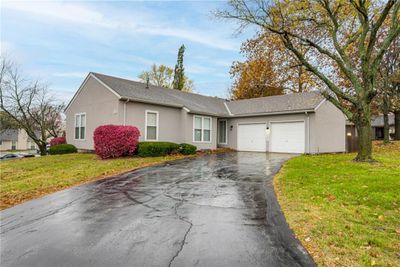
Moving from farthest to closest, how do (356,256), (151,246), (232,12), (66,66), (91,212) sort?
(66,66), (232,12), (91,212), (151,246), (356,256)

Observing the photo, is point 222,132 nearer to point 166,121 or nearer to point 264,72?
point 166,121

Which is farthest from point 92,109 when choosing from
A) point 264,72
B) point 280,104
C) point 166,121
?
point 264,72

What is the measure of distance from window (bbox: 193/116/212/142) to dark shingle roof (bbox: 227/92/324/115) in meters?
3.18

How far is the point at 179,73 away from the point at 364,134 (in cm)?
3143

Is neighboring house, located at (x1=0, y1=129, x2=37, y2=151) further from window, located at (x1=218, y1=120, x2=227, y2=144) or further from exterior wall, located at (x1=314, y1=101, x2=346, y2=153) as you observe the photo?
exterior wall, located at (x1=314, y1=101, x2=346, y2=153)

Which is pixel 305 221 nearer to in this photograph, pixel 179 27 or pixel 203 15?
pixel 203 15

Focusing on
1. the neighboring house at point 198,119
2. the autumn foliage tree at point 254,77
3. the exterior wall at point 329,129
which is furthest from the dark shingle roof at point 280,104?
the autumn foliage tree at point 254,77

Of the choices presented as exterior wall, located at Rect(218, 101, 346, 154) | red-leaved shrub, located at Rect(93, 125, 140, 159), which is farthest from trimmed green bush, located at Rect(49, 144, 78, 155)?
exterior wall, located at Rect(218, 101, 346, 154)

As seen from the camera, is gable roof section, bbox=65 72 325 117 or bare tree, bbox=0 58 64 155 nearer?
gable roof section, bbox=65 72 325 117

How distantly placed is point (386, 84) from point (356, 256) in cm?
2157

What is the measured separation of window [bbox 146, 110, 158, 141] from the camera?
53.8 feet

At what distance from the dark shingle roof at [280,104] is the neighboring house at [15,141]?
49.4m

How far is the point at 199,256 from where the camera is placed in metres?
3.28

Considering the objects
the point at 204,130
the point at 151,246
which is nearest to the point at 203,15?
the point at 204,130
